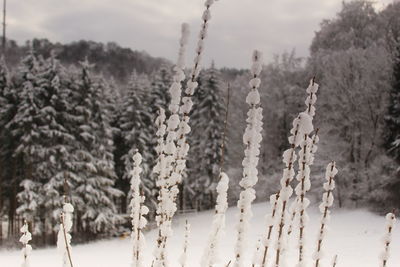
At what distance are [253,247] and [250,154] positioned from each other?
18967 millimetres

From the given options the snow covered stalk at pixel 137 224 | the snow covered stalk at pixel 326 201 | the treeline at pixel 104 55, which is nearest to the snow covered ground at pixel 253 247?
the snow covered stalk at pixel 137 224

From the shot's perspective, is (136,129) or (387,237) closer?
(387,237)

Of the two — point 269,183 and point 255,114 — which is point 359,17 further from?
point 255,114

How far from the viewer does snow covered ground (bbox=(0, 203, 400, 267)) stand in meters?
16.6

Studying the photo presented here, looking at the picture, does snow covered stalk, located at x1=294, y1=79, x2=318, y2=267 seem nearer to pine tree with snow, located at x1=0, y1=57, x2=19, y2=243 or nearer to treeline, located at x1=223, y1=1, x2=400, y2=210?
treeline, located at x1=223, y1=1, x2=400, y2=210

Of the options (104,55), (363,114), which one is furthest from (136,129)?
(104,55)

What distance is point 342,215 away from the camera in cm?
2352

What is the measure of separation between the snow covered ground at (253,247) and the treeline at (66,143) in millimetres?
2069

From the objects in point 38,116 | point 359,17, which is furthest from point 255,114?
point 359,17

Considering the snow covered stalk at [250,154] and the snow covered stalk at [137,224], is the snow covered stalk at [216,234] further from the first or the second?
the snow covered stalk at [137,224]

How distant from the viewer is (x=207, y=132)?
29234 millimetres

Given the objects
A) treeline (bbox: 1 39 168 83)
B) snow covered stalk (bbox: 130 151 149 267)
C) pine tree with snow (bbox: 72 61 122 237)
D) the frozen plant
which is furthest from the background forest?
treeline (bbox: 1 39 168 83)

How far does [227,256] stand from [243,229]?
16.8 meters

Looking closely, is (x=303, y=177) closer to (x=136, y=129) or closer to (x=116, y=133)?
(x=136, y=129)
